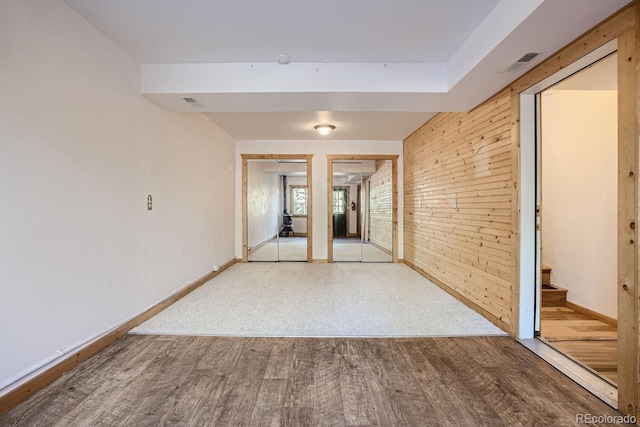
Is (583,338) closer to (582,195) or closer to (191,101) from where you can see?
(582,195)

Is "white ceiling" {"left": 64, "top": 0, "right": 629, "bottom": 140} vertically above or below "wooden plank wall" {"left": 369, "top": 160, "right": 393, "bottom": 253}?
above

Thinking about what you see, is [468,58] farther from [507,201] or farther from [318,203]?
[318,203]

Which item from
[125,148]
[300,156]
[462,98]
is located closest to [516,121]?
[462,98]

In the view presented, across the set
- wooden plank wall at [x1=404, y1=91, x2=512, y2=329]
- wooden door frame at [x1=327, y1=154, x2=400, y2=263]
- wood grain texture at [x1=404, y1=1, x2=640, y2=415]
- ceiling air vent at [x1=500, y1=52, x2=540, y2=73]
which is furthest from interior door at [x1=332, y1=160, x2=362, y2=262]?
ceiling air vent at [x1=500, y1=52, x2=540, y2=73]

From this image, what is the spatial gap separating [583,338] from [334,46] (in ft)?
11.5

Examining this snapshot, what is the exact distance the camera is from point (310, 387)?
175 cm

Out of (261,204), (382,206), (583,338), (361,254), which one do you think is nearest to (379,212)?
(382,206)

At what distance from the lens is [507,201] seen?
2.54 meters

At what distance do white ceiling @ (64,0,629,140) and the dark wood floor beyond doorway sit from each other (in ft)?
7.74

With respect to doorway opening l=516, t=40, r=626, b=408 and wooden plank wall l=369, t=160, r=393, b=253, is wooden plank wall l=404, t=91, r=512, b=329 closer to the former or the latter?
doorway opening l=516, t=40, r=626, b=408

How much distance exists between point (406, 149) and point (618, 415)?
4704mm

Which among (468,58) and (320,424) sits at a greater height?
(468,58)

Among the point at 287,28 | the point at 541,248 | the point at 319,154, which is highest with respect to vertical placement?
the point at 287,28

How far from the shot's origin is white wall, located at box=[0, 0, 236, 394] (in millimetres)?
1566
